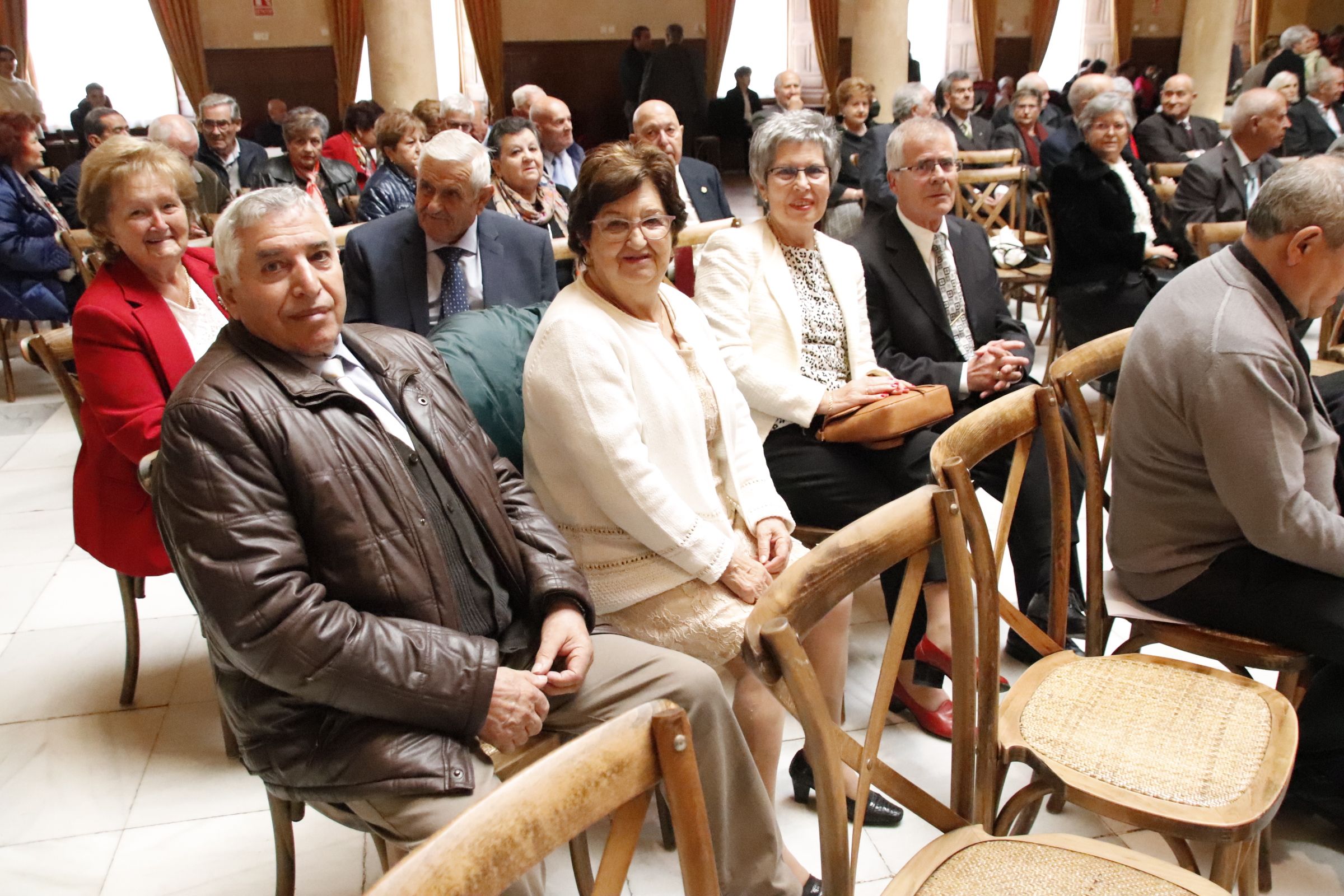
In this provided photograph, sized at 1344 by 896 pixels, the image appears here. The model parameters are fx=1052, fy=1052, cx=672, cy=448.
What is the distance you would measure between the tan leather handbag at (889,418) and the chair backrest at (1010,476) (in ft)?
1.82

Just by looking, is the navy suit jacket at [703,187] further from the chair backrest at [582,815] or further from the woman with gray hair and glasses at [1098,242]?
the chair backrest at [582,815]

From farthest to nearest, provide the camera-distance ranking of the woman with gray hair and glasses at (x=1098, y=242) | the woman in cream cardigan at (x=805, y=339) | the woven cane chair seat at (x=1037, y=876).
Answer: the woman with gray hair and glasses at (x=1098, y=242)
the woman in cream cardigan at (x=805, y=339)
the woven cane chair seat at (x=1037, y=876)

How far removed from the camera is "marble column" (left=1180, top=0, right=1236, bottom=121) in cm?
1135

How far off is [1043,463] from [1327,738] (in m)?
0.86

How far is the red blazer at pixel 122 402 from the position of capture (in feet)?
7.35

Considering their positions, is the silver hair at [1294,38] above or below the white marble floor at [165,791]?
above

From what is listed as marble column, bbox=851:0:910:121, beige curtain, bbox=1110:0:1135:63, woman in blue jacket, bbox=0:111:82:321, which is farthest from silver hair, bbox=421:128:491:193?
beige curtain, bbox=1110:0:1135:63

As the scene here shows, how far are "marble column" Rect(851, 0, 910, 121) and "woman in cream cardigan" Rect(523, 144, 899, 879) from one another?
357 inches

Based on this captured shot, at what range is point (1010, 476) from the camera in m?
1.75

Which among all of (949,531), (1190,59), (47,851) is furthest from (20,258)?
(1190,59)

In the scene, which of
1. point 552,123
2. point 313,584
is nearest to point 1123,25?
point 552,123

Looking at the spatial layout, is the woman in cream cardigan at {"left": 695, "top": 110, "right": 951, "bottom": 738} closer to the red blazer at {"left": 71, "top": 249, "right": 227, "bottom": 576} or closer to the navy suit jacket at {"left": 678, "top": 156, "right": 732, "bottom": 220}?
the red blazer at {"left": 71, "top": 249, "right": 227, "bottom": 576}

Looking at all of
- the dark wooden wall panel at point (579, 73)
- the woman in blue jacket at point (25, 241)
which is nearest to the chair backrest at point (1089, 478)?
the woman in blue jacket at point (25, 241)

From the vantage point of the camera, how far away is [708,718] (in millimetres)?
1599
